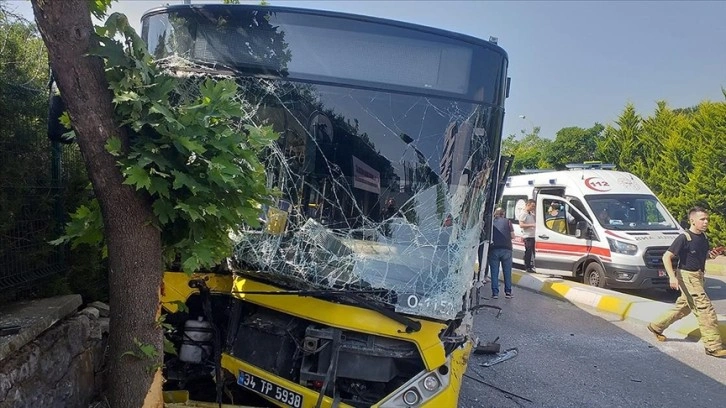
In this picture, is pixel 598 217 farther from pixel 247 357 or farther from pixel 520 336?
pixel 247 357

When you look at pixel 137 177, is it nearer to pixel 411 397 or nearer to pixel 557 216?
pixel 411 397

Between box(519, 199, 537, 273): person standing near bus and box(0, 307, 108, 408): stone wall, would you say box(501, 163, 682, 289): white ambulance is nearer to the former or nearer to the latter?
box(519, 199, 537, 273): person standing near bus

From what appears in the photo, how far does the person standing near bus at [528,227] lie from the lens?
11945 mm

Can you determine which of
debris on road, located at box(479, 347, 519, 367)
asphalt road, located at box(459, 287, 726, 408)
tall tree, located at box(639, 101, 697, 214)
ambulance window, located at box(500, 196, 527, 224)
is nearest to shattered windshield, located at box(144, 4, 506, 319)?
asphalt road, located at box(459, 287, 726, 408)

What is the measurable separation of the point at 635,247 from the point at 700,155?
861 centimetres

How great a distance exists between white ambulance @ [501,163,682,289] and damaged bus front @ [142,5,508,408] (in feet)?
24.8

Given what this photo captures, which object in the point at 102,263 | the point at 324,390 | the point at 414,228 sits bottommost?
the point at 324,390

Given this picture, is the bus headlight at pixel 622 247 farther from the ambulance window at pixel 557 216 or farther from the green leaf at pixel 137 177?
the green leaf at pixel 137 177

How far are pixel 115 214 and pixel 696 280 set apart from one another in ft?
23.2

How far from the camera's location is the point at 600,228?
1068cm

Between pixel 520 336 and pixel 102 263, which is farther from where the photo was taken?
pixel 520 336

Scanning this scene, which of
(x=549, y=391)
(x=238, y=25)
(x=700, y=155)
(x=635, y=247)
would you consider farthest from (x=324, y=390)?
(x=700, y=155)

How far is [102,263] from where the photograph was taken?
16.1ft

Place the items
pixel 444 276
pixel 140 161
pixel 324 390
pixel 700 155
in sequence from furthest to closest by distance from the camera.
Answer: pixel 700 155, pixel 444 276, pixel 324 390, pixel 140 161
